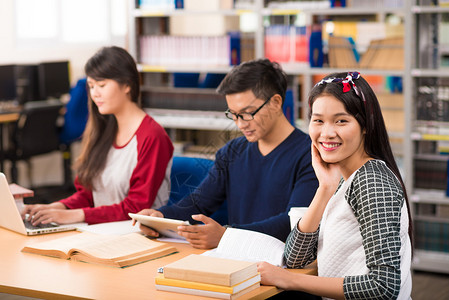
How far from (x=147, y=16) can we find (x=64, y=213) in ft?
8.97

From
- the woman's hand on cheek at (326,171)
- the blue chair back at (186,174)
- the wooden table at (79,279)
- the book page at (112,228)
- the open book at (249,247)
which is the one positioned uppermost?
the woman's hand on cheek at (326,171)

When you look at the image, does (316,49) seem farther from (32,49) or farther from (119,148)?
(32,49)

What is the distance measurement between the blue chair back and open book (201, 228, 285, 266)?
64cm

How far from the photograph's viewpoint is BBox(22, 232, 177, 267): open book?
1.98m

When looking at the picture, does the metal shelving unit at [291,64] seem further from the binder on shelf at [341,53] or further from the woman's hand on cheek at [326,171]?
the woman's hand on cheek at [326,171]

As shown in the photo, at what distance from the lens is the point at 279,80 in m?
2.44

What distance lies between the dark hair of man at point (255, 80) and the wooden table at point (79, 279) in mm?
600

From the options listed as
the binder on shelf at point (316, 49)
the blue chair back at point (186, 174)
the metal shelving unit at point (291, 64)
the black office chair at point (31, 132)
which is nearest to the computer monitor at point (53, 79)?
the black office chair at point (31, 132)

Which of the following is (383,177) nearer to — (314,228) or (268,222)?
(314,228)

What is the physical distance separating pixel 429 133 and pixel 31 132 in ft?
10.7

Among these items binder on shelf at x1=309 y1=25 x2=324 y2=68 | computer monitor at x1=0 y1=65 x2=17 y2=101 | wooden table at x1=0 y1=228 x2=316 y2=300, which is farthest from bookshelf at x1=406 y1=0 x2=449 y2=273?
computer monitor at x1=0 y1=65 x2=17 y2=101

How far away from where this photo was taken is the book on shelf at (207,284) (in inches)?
64.9

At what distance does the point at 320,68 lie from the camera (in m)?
4.26

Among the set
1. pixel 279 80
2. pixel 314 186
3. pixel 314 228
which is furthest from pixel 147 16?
pixel 314 228
